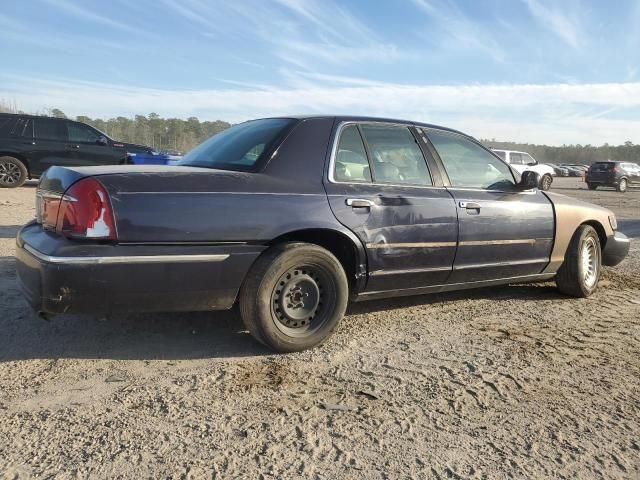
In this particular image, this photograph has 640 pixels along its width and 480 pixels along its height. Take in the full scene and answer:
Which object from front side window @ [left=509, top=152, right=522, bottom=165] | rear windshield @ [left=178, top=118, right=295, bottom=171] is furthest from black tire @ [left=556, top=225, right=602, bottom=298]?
front side window @ [left=509, top=152, right=522, bottom=165]

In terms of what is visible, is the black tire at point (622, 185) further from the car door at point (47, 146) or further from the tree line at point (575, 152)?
the tree line at point (575, 152)

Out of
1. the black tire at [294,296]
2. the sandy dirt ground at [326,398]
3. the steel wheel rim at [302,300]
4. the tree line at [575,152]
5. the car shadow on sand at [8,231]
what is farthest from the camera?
the tree line at [575,152]

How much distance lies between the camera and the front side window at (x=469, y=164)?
4168mm

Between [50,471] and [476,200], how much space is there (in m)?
3.33

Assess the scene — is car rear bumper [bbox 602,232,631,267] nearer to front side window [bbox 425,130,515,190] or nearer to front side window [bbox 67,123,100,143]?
front side window [bbox 425,130,515,190]

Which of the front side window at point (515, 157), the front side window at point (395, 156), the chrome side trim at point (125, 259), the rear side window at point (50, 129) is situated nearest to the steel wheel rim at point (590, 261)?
the front side window at point (395, 156)

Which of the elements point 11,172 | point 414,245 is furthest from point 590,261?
point 11,172

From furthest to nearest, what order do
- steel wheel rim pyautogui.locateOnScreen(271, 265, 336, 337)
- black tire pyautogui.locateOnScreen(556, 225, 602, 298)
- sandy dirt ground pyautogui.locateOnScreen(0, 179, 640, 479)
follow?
1. black tire pyautogui.locateOnScreen(556, 225, 602, 298)
2. steel wheel rim pyautogui.locateOnScreen(271, 265, 336, 337)
3. sandy dirt ground pyautogui.locateOnScreen(0, 179, 640, 479)

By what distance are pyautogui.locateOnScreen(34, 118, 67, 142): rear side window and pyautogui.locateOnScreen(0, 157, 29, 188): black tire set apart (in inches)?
31.3

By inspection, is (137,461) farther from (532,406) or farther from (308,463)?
(532,406)

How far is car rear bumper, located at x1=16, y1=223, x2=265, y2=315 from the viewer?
2.68 meters

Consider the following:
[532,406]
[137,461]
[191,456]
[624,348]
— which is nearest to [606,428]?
[532,406]

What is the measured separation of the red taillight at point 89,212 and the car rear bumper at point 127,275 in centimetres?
6

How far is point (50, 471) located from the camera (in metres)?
2.00
